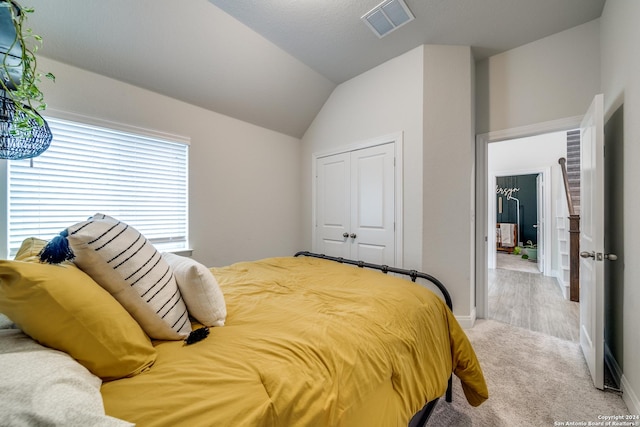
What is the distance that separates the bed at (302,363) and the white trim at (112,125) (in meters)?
1.91

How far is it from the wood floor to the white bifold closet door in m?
1.56

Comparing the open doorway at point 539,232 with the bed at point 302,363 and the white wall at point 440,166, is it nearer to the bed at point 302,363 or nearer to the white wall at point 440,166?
the white wall at point 440,166

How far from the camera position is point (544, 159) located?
15.3 feet

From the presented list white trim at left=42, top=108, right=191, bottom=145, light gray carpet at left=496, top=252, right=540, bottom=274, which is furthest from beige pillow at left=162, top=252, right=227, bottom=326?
light gray carpet at left=496, top=252, right=540, bottom=274

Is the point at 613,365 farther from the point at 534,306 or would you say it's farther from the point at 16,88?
the point at 16,88

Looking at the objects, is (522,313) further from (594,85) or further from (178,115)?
(178,115)

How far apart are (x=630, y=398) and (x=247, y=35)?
154 inches

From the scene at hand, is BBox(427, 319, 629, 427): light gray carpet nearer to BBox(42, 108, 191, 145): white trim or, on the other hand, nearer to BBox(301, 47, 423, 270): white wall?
BBox(301, 47, 423, 270): white wall

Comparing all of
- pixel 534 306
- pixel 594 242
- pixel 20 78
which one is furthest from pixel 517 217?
pixel 20 78

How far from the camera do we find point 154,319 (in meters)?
0.90

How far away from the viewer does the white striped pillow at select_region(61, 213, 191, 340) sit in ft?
2.71

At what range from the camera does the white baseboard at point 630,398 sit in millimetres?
1406

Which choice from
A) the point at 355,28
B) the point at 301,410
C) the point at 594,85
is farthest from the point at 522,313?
the point at 355,28

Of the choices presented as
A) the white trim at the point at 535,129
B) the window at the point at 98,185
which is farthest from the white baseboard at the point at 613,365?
the window at the point at 98,185
